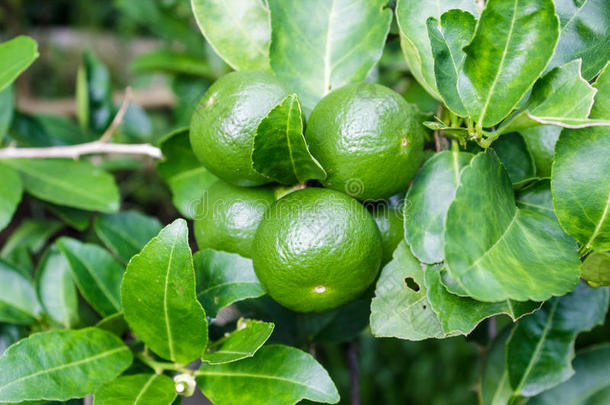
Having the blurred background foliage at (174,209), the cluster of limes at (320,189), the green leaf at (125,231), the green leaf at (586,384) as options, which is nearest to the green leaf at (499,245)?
the cluster of limes at (320,189)

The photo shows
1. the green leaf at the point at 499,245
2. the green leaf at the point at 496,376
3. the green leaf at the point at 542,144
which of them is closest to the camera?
the green leaf at the point at 499,245

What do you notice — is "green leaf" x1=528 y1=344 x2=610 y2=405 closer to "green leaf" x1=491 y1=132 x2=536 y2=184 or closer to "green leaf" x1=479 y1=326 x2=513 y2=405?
"green leaf" x1=479 y1=326 x2=513 y2=405

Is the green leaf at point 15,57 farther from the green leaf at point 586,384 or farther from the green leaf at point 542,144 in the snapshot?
the green leaf at point 586,384

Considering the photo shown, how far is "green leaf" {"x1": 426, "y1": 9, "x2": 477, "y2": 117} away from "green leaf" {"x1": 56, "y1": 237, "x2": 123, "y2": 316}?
0.64 m

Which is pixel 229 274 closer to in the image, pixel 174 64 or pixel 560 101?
pixel 560 101

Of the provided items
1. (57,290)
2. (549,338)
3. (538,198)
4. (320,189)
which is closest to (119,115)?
(57,290)

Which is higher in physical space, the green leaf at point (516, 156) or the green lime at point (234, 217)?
the green leaf at point (516, 156)

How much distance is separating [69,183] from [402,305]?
79 cm

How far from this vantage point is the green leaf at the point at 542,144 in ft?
2.40

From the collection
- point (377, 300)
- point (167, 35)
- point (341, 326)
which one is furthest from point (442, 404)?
point (167, 35)

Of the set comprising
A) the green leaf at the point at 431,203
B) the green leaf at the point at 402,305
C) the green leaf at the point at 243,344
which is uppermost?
the green leaf at the point at 431,203

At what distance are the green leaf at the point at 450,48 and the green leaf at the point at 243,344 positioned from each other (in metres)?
0.37

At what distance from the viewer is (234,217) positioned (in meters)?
0.70

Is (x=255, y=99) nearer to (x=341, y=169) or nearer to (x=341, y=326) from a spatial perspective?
(x=341, y=169)
